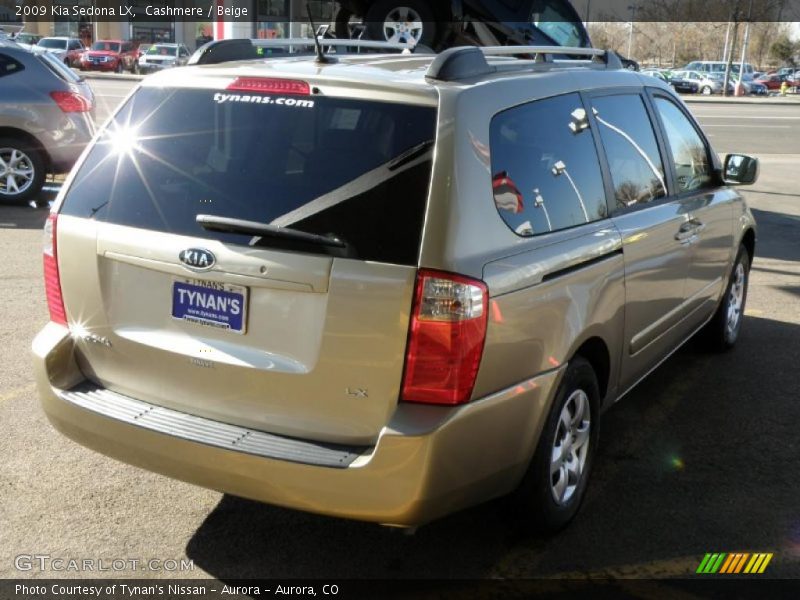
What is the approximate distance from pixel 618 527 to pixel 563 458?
0.40 m

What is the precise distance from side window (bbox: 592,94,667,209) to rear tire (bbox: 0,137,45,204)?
808 centimetres

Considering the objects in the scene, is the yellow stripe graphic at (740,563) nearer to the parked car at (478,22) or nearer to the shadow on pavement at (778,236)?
the shadow on pavement at (778,236)

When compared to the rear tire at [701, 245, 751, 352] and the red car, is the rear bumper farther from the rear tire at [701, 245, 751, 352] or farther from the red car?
the red car

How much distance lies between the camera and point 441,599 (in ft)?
10.7

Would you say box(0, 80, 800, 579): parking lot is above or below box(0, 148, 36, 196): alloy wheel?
below

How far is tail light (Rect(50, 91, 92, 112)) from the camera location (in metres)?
10.5

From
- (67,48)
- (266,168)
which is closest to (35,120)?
(266,168)

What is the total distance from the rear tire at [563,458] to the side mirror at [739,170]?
7.71ft

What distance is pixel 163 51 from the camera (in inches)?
1816

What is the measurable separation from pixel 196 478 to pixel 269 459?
332 mm

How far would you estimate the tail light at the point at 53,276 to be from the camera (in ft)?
11.5

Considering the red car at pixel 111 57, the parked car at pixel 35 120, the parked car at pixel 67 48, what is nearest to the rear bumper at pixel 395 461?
A: the parked car at pixel 35 120

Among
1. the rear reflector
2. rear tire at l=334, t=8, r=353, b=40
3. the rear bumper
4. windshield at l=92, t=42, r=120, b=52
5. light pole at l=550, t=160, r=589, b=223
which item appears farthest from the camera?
windshield at l=92, t=42, r=120, b=52

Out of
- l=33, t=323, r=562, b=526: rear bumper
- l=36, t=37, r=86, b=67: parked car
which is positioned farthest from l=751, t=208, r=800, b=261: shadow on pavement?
l=36, t=37, r=86, b=67: parked car
